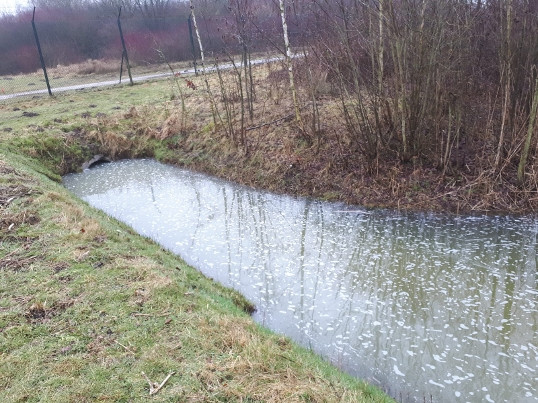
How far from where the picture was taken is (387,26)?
27.2 ft

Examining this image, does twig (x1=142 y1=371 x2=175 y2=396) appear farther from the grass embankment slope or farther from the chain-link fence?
the chain-link fence

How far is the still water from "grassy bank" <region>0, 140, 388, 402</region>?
0.71m

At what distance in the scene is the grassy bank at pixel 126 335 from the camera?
3.39m

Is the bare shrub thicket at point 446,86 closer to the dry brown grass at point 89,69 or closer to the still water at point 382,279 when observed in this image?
the still water at point 382,279

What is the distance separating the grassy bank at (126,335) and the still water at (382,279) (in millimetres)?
708

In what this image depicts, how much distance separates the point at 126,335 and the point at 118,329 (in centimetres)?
13

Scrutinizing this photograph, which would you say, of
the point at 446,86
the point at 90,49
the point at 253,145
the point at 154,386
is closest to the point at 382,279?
the point at 154,386

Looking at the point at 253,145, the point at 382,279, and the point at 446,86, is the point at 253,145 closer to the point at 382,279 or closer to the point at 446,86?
the point at 446,86

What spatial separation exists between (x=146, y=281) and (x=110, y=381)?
1.66 meters

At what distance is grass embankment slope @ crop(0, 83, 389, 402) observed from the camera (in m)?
3.40

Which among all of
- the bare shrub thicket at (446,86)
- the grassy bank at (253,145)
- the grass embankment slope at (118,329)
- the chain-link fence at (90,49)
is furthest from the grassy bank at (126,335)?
the chain-link fence at (90,49)

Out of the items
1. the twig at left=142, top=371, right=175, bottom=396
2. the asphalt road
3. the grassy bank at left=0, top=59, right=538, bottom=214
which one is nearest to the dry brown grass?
the asphalt road

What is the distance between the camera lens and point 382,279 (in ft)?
20.4

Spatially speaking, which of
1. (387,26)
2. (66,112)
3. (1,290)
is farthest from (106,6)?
(1,290)
